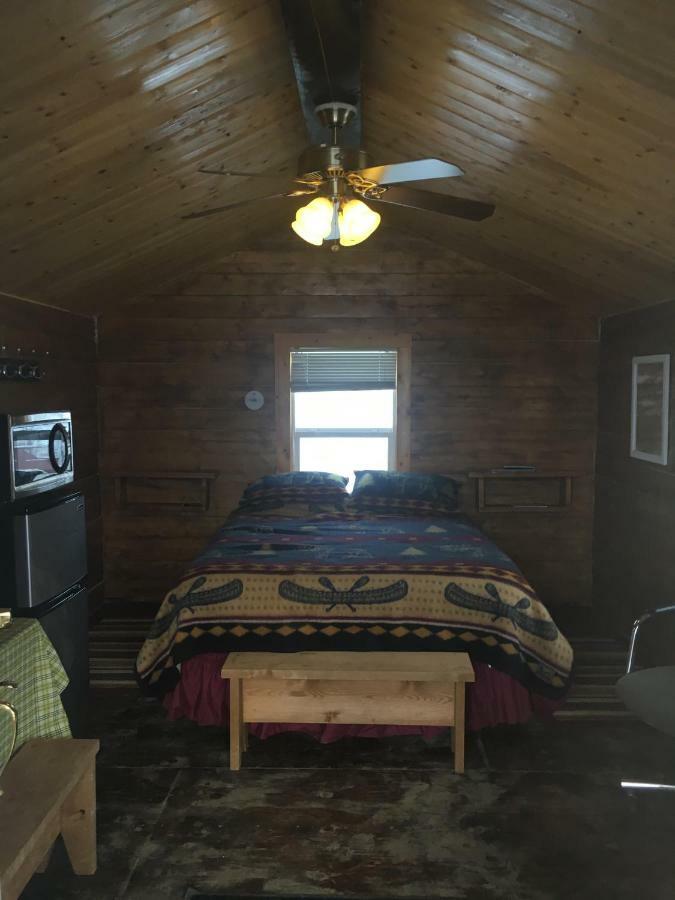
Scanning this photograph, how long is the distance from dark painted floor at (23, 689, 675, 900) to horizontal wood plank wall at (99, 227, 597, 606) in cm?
220

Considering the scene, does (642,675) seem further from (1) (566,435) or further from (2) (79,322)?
(2) (79,322)

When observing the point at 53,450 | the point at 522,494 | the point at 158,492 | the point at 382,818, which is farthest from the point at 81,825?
the point at 522,494

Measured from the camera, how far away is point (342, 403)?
18.3 feet

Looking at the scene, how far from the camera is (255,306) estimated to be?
545 centimetres

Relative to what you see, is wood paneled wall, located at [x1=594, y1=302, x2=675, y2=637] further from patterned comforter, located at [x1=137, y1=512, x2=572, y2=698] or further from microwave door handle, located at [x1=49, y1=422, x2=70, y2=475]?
microwave door handle, located at [x1=49, y1=422, x2=70, y2=475]

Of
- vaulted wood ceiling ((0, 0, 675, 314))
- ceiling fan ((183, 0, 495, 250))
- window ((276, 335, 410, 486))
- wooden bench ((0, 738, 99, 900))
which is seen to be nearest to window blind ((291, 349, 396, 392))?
window ((276, 335, 410, 486))

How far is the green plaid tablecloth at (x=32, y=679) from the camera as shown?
7.49ft

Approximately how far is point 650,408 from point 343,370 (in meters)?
2.10

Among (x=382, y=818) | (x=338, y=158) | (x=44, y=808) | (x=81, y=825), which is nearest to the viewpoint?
(x=44, y=808)

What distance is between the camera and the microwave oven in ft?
10.1

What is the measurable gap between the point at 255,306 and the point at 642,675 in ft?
11.8

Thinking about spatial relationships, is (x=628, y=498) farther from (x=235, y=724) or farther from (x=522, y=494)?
(x=235, y=724)

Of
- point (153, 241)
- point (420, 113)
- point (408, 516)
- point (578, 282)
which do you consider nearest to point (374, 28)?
point (420, 113)

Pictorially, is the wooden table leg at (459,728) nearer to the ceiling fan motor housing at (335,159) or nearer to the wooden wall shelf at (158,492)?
the ceiling fan motor housing at (335,159)
